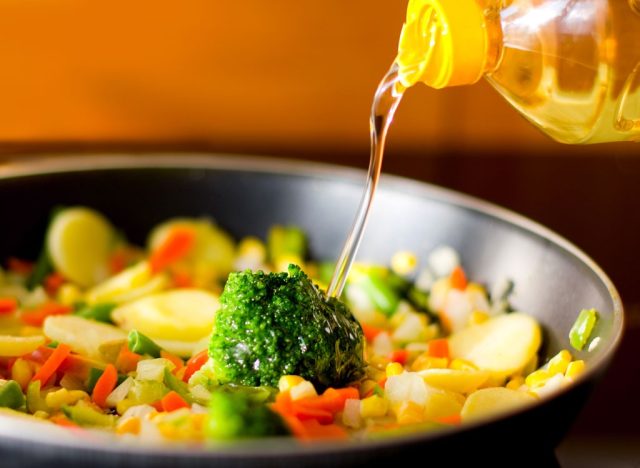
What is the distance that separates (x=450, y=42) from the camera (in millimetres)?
1218

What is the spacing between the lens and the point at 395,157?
9.22 feet

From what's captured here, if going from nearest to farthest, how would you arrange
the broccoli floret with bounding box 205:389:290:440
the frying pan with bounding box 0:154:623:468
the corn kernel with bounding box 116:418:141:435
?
1. the frying pan with bounding box 0:154:623:468
2. the broccoli floret with bounding box 205:389:290:440
3. the corn kernel with bounding box 116:418:141:435

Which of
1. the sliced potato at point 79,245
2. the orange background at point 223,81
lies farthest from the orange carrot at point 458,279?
the orange background at point 223,81

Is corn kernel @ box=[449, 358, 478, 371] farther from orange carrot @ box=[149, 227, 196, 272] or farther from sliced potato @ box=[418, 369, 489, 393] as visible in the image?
orange carrot @ box=[149, 227, 196, 272]

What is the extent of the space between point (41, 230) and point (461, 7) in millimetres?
1019

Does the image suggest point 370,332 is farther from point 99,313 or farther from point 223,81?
point 223,81

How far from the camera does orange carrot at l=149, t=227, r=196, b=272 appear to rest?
183 centimetres

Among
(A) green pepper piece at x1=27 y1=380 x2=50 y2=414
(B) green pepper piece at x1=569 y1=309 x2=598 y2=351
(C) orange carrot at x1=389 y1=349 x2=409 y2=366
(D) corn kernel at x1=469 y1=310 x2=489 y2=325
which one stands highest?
(B) green pepper piece at x1=569 y1=309 x2=598 y2=351

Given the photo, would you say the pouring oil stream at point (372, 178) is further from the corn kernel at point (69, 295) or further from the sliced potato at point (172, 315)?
the corn kernel at point (69, 295)

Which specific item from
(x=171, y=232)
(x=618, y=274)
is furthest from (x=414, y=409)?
(x=618, y=274)

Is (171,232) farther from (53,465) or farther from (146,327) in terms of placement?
(53,465)

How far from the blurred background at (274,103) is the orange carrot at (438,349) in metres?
1.15

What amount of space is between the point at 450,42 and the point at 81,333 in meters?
0.71

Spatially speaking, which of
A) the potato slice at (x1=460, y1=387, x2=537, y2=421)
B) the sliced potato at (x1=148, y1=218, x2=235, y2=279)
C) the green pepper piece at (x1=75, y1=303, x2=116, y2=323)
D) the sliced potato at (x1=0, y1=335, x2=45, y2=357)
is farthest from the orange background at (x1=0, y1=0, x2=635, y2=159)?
the potato slice at (x1=460, y1=387, x2=537, y2=421)
